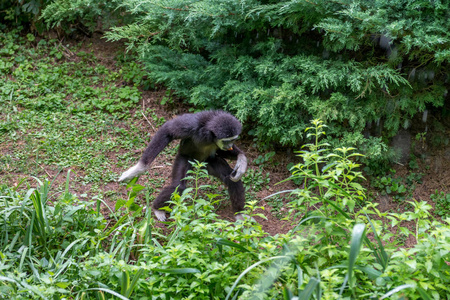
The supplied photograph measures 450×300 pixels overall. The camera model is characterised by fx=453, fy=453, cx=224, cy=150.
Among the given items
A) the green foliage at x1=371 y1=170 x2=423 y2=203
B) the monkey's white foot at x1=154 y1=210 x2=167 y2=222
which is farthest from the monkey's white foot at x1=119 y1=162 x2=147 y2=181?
the green foliage at x1=371 y1=170 x2=423 y2=203

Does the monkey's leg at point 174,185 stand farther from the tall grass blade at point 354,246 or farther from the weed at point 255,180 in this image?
the tall grass blade at point 354,246

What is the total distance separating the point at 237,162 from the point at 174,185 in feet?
2.71

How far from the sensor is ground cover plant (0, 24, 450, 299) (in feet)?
10.4

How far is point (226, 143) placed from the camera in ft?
17.8

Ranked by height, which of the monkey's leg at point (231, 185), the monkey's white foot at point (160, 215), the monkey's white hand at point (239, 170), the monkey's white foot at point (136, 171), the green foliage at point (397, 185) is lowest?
the green foliage at point (397, 185)

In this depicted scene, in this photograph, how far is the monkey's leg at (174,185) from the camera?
5543 mm

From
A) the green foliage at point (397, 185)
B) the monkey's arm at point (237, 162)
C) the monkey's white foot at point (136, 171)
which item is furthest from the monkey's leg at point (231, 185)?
the green foliage at point (397, 185)

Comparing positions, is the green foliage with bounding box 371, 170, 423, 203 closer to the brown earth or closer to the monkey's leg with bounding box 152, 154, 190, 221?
the brown earth

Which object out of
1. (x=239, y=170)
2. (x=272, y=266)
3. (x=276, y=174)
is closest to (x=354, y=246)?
(x=272, y=266)

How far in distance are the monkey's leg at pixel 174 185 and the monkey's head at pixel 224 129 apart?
58 cm

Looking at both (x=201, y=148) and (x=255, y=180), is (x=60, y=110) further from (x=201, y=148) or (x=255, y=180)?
(x=255, y=180)

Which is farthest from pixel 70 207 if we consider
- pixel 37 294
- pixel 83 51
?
pixel 83 51

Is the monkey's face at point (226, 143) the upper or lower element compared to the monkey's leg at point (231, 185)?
upper

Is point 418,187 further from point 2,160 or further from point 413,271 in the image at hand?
point 2,160
